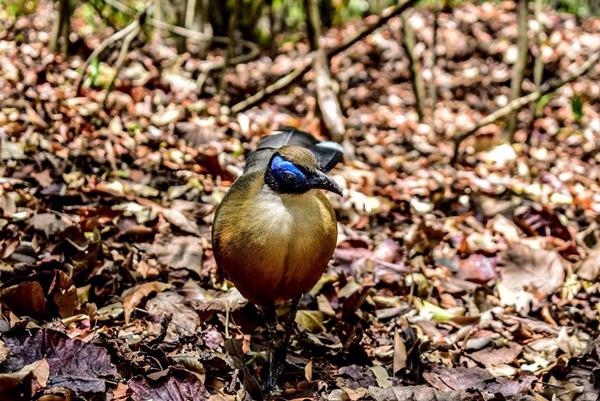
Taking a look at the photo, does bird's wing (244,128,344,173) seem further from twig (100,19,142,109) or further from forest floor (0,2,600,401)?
twig (100,19,142,109)

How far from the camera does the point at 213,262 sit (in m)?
4.36

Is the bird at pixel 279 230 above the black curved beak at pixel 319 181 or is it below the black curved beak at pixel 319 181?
below

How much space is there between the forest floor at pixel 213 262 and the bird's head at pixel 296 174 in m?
0.83

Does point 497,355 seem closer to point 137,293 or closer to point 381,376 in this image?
point 381,376

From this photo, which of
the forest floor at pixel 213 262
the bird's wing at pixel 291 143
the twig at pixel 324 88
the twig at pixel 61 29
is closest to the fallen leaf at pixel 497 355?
the forest floor at pixel 213 262

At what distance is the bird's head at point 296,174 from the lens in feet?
10.2

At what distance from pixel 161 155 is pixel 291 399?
2911 mm

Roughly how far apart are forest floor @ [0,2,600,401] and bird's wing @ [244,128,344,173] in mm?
701

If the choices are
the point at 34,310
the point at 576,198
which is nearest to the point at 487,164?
the point at 576,198

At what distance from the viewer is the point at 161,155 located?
5699 millimetres

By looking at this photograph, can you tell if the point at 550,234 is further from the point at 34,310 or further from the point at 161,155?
the point at 34,310

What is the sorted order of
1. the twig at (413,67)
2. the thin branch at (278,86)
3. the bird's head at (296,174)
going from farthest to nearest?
the twig at (413,67) → the thin branch at (278,86) → the bird's head at (296,174)

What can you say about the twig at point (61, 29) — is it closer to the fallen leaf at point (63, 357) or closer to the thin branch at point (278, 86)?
the thin branch at point (278, 86)

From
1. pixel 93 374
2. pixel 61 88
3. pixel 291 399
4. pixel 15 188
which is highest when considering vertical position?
pixel 61 88
